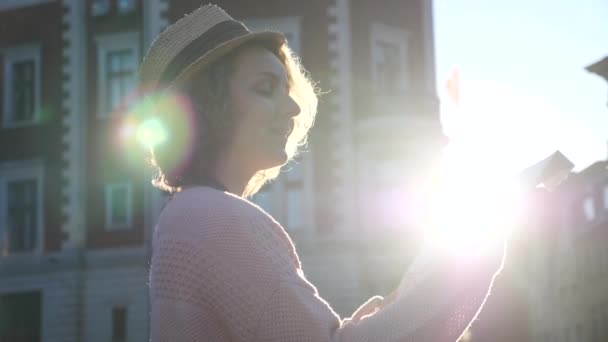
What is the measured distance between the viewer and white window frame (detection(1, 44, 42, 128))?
71.8 ft

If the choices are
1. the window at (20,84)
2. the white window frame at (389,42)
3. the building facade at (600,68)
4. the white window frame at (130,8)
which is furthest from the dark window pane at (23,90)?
the building facade at (600,68)

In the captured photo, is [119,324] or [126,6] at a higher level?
[126,6]

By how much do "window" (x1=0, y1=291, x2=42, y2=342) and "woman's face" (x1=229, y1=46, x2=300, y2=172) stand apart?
20.1m

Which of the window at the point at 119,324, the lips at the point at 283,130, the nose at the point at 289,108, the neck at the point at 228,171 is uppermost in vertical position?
the nose at the point at 289,108

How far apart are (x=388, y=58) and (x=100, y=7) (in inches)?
304

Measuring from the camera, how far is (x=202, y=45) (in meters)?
2.32

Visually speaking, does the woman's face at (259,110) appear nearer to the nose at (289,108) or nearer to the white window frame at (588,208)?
the nose at (289,108)

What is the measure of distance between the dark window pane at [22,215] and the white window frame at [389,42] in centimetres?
943

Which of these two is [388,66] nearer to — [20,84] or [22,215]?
[20,84]

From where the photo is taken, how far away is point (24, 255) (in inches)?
830

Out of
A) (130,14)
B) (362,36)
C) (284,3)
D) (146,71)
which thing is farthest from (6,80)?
(146,71)

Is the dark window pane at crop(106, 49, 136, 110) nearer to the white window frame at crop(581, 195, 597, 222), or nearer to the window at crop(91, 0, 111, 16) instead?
the window at crop(91, 0, 111, 16)

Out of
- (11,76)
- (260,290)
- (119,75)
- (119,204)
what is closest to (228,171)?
(260,290)

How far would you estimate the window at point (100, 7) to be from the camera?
2150 cm
